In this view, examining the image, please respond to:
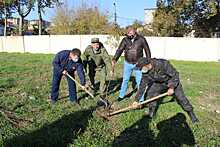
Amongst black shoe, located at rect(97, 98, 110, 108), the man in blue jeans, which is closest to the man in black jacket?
black shoe, located at rect(97, 98, 110, 108)

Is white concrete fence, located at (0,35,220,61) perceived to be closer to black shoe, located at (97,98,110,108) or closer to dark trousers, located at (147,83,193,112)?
black shoe, located at (97,98,110,108)

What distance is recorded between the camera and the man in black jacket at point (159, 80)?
830 centimetres

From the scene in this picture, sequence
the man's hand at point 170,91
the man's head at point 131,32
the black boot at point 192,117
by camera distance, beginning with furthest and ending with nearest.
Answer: the man's head at point 131,32, the black boot at point 192,117, the man's hand at point 170,91

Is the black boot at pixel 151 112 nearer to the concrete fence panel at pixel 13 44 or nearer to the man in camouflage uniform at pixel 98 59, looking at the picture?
the man in camouflage uniform at pixel 98 59

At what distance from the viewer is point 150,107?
9.16 m

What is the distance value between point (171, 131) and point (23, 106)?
3.39 meters

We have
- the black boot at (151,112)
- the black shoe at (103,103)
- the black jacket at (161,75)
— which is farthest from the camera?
the black shoe at (103,103)

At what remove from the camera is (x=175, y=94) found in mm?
8828

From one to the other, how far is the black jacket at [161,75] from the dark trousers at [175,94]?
0.20 meters

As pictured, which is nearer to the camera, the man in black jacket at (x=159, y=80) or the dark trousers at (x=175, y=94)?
the man in black jacket at (x=159, y=80)

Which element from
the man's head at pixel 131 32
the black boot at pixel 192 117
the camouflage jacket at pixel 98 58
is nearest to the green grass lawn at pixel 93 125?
the black boot at pixel 192 117

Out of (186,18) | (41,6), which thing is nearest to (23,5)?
(41,6)

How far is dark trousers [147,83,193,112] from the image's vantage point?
347 inches

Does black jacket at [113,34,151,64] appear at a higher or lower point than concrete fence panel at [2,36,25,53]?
higher
